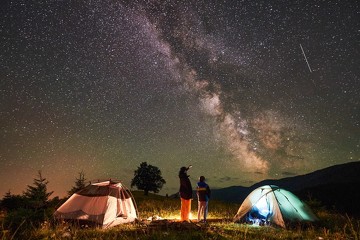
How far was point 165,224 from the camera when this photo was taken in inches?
511

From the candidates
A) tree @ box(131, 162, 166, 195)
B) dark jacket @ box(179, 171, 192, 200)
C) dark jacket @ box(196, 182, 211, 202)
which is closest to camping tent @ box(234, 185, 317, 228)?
dark jacket @ box(196, 182, 211, 202)

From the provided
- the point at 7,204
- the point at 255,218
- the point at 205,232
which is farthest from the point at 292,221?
the point at 7,204

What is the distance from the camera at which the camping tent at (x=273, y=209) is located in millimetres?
15914

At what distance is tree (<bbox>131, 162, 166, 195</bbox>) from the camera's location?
6481cm

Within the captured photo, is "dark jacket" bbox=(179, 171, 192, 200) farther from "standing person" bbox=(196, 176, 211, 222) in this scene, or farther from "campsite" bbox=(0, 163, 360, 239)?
"campsite" bbox=(0, 163, 360, 239)

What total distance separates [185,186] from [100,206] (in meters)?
4.06

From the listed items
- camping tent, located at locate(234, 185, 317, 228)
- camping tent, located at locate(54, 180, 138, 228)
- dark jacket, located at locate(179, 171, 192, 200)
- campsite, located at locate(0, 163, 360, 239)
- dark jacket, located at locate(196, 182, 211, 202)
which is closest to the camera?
campsite, located at locate(0, 163, 360, 239)

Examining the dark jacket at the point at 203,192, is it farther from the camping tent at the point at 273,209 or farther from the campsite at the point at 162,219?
the camping tent at the point at 273,209

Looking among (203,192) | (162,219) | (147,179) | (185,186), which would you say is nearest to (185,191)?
(185,186)

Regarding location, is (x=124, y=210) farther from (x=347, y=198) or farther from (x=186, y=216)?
(x=347, y=198)

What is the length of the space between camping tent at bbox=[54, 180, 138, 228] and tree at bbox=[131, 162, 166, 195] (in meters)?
49.8

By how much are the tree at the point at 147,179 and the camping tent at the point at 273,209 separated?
1925 inches

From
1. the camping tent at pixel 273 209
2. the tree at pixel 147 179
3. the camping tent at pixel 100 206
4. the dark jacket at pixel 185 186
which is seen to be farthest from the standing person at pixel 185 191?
the tree at pixel 147 179

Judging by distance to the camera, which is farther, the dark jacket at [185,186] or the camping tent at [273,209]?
the camping tent at [273,209]
